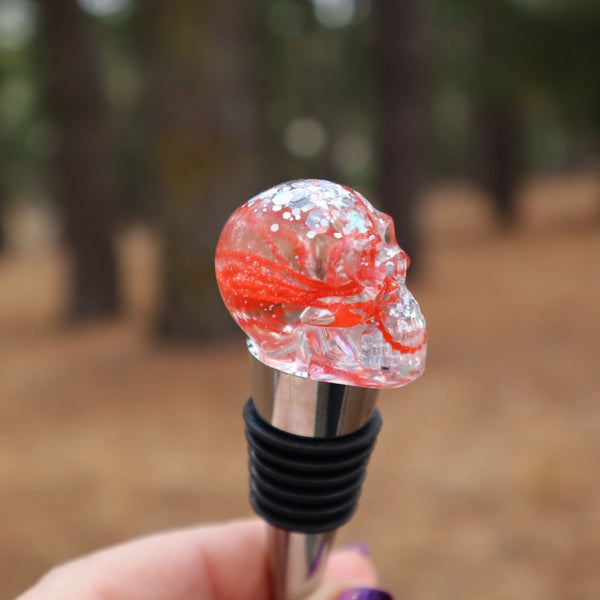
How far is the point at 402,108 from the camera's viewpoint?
27.5 ft

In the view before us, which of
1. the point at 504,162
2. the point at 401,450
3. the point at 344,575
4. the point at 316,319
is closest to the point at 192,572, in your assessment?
the point at 344,575

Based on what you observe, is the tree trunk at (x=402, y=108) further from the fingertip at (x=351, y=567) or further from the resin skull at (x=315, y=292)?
the resin skull at (x=315, y=292)

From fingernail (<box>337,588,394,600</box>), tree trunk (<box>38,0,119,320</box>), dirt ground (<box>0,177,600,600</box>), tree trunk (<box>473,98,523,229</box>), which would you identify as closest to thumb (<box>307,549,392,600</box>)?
fingernail (<box>337,588,394,600</box>)

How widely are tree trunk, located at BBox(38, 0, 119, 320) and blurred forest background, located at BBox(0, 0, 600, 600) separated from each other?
0.02 meters

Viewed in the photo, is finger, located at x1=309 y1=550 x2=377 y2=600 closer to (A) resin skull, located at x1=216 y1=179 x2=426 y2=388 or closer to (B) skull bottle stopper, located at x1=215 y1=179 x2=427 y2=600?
(B) skull bottle stopper, located at x1=215 y1=179 x2=427 y2=600

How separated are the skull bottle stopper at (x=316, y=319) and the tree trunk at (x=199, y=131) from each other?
4.68 m

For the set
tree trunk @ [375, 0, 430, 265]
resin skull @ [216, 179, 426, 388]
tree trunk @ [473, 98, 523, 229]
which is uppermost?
resin skull @ [216, 179, 426, 388]

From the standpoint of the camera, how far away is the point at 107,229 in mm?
7426

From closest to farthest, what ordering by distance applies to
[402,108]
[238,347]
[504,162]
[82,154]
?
[238,347] < [82,154] < [402,108] < [504,162]

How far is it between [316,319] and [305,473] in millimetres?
253

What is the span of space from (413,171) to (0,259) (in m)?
11.4

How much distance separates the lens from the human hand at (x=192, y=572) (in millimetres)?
1185

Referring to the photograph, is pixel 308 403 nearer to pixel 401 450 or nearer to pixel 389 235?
pixel 389 235

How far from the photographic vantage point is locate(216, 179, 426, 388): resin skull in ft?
2.93
